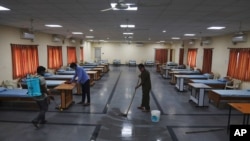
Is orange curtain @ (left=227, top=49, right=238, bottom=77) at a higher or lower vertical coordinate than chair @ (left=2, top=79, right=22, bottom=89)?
higher

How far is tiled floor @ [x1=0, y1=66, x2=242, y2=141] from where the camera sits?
3.99 metres

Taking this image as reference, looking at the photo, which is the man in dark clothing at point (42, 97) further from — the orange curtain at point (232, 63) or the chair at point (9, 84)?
the orange curtain at point (232, 63)

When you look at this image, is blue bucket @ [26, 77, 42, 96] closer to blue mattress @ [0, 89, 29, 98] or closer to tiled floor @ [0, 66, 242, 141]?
tiled floor @ [0, 66, 242, 141]

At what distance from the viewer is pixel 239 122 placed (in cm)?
493

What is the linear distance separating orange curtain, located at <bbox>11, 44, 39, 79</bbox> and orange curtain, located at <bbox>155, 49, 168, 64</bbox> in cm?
1425

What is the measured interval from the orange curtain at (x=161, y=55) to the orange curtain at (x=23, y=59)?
1425 centimetres

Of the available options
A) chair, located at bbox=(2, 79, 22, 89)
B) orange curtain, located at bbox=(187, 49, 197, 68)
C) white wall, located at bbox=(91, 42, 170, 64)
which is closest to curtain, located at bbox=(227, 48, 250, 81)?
orange curtain, located at bbox=(187, 49, 197, 68)

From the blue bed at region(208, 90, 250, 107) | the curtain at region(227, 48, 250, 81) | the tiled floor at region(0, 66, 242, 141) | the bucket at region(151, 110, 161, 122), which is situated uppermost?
the curtain at region(227, 48, 250, 81)

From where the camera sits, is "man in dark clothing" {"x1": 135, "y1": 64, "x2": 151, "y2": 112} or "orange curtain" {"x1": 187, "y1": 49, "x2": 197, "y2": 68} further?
"orange curtain" {"x1": 187, "y1": 49, "x2": 197, "y2": 68}

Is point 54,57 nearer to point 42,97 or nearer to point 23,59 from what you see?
point 23,59

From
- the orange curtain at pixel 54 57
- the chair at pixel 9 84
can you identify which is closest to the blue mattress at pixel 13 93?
the chair at pixel 9 84

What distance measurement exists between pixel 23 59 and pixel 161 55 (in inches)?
603

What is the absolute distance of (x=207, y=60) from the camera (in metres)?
10.9

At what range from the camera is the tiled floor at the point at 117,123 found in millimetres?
3988
